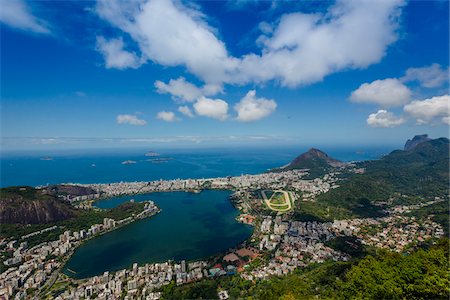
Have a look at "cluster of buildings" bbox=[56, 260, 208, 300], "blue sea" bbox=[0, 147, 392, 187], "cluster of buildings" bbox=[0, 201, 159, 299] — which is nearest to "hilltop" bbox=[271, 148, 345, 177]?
"blue sea" bbox=[0, 147, 392, 187]

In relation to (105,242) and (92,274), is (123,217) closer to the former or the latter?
(105,242)

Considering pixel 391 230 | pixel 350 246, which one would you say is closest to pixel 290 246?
pixel 350 246

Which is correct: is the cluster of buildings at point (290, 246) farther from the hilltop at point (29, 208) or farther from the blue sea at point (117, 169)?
the blue sea at point (117, 169)

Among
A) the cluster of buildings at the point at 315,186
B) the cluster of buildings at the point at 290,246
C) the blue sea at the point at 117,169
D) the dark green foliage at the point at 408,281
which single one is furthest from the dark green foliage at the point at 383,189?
the blue sea at the point at 117,169

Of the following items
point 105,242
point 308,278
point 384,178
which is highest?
point 384,178

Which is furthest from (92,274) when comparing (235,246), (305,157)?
(305,157)

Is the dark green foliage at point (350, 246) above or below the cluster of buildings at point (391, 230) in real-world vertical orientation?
below
